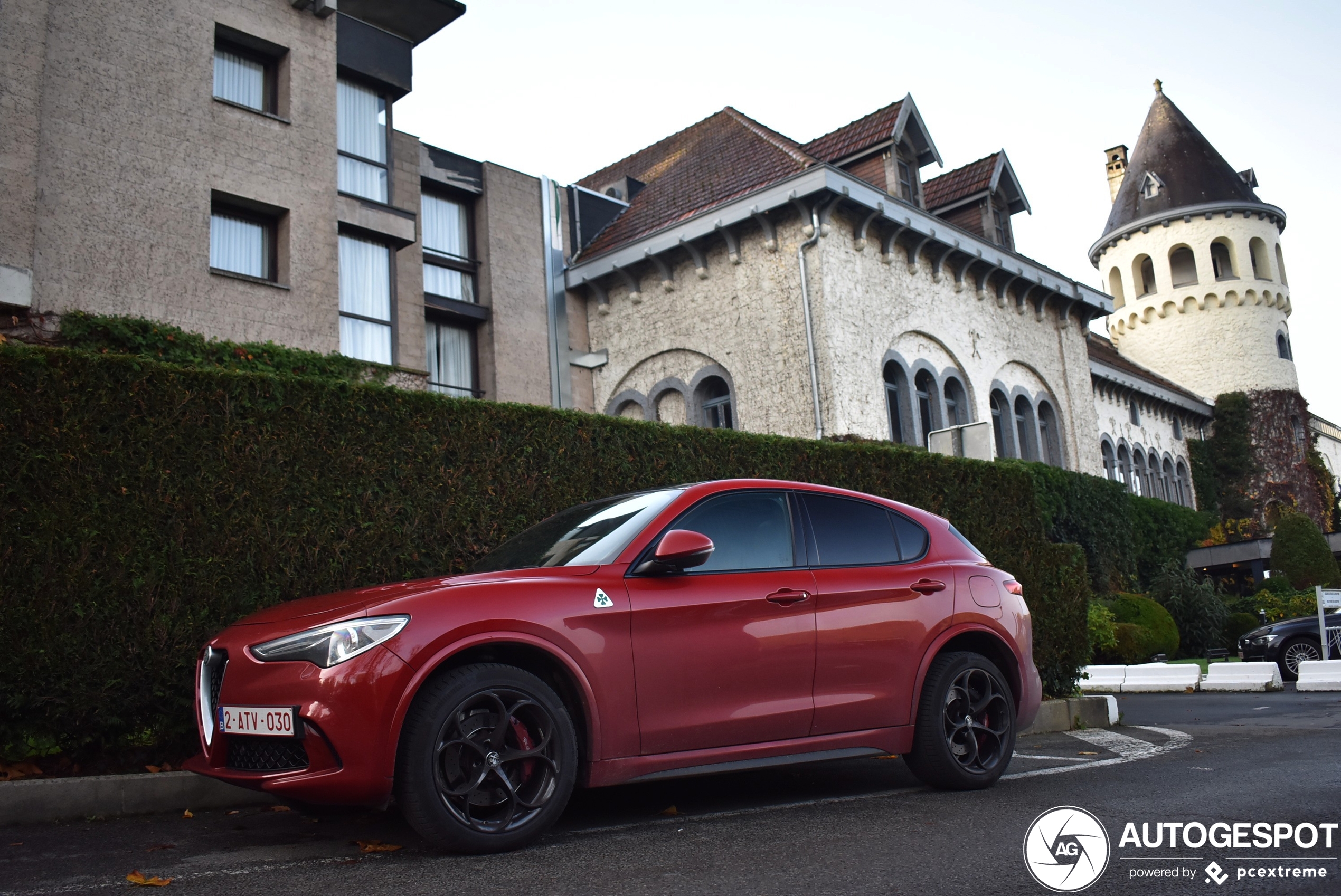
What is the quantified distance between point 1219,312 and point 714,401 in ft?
108

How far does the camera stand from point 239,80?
54.2 ft

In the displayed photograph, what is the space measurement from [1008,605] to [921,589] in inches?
30.2

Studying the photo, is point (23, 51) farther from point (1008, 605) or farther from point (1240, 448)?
point (1240, 448)

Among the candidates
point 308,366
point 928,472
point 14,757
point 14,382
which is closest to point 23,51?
point 308,366

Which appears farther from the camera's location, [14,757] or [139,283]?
[139,283]

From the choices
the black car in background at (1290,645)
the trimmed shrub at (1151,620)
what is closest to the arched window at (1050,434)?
the trimmed shrub at (1151,620)

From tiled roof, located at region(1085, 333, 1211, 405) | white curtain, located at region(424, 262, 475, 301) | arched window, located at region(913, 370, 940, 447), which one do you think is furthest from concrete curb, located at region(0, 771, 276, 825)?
tiled roof, located at region(1085, 333, 1211, 405)

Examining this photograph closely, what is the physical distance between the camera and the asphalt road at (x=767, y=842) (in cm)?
365

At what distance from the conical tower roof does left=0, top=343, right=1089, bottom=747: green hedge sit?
4479 centimetres

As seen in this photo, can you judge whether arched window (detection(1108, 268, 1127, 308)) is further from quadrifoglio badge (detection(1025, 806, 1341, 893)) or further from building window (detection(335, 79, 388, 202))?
quadrifoglio badge (detection(1025, 806, 1341, 893))

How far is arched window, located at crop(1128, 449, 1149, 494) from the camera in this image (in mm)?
37375

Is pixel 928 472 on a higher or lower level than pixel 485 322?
lower

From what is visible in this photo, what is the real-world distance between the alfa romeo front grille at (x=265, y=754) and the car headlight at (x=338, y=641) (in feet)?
1.05

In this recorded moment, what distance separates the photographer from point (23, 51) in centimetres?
1334
